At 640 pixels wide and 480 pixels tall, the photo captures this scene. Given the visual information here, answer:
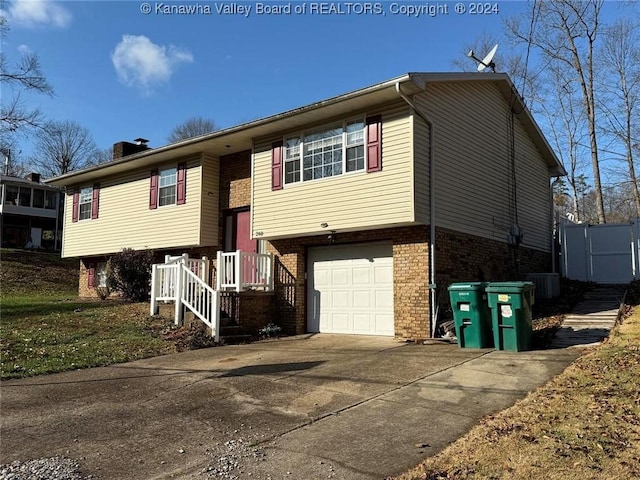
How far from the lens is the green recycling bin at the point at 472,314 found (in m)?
8.72

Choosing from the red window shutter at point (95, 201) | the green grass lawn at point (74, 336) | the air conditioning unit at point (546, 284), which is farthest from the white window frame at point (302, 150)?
the red window shutter at point (95, 201)

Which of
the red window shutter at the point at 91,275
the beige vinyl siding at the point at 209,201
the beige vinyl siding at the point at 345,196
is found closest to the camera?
the beige vinyl siding at the point at 345,196

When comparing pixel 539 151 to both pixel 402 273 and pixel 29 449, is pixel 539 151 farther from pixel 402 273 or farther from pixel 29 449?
pixel 29 449

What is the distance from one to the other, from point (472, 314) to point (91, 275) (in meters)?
16.4

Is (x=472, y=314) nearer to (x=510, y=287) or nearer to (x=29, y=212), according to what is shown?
(x=510, y=287)

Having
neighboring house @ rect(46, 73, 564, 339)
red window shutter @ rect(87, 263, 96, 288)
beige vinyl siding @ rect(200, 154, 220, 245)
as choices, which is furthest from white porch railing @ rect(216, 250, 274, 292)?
red window shutter @ rect(87, 263, 96, 288)

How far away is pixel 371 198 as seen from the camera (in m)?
10.9

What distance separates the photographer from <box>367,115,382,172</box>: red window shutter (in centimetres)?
1081

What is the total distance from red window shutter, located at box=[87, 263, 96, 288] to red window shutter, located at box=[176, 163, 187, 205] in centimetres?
677

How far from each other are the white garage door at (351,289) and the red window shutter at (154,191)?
6437 millimetres

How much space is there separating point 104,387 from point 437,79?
856 cm

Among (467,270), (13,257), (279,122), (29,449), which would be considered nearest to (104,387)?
(29,449)

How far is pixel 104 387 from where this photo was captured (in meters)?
7.07

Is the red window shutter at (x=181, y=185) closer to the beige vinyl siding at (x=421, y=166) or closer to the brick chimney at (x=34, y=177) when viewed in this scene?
the beige vinyl siding at (x=421, y=166)
